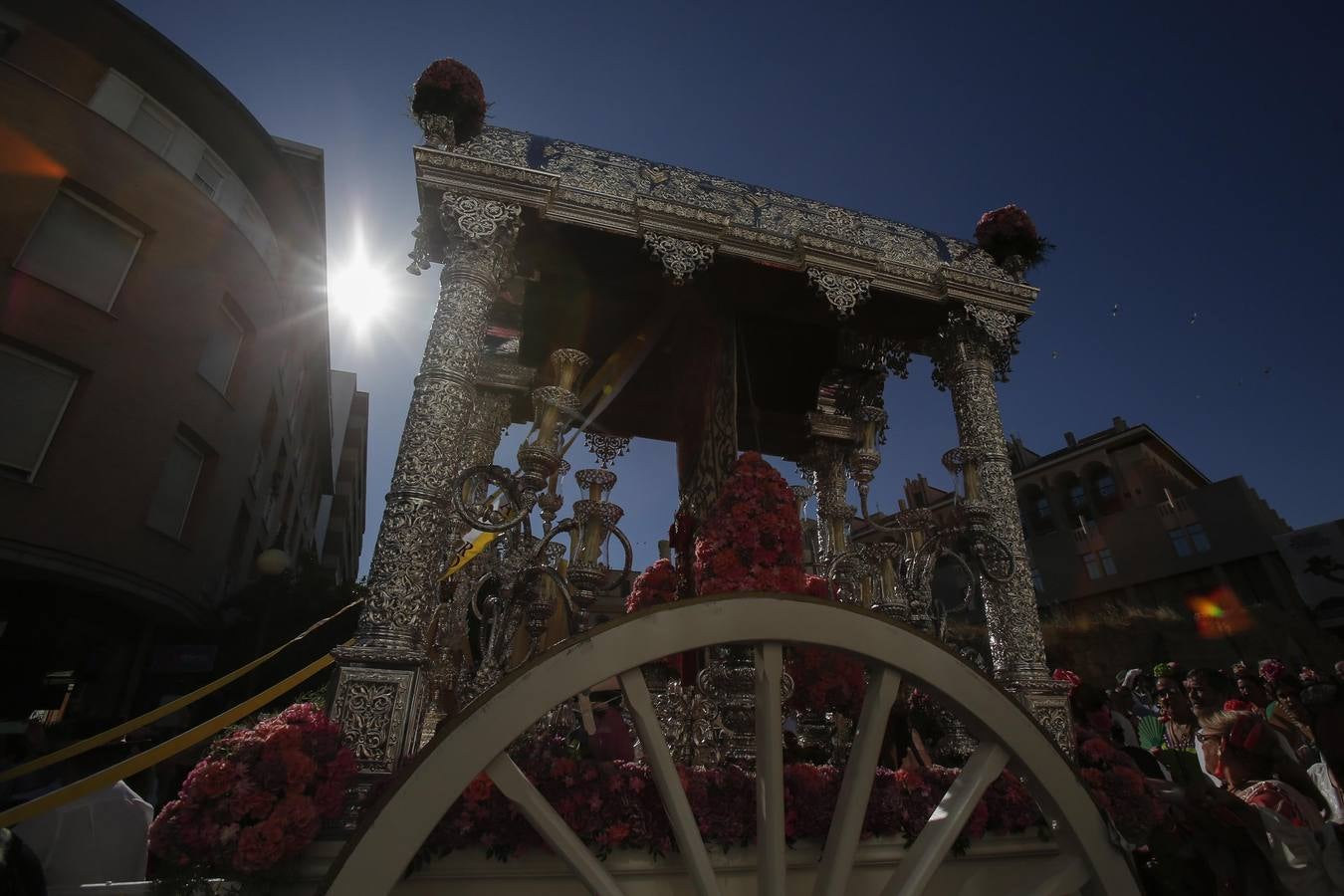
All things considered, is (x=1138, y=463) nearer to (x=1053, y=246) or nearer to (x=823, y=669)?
(x=1053, y=246)

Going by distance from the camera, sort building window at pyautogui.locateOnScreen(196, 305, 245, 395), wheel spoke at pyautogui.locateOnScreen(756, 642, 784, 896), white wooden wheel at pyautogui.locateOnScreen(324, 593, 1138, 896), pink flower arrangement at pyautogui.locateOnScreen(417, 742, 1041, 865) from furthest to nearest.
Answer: building window at pyautogui.locateOnScreen(196, 305, 245, 395) < pink flower arrangement at pyautogui.locateOnScreen(417, 742, 1041, 865) < wheel spoke at pyautogui.locateOnScreen(756, 642, 784, 896) < white wooden wheel at pyautogui.locateOnScreen(324, 593, 1138, 896)

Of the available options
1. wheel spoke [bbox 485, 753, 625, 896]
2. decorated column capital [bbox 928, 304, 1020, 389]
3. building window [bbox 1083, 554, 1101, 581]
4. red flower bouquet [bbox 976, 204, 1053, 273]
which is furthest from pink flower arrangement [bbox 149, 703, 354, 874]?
building window [bbox 1083, 554, 1101, 581]

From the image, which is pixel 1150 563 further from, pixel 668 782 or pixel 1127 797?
pixel 668 782

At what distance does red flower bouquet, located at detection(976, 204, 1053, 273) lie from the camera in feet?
22.7

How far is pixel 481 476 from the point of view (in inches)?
192

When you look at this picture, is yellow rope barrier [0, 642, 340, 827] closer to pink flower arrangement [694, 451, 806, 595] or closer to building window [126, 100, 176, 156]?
pink flower arrangement [694, 451, 806, 595]

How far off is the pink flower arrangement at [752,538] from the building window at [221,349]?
12269mm

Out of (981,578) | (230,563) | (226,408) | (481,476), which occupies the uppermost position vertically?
(226,408)

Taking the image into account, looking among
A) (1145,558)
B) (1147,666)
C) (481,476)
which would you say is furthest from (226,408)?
(1145,558)

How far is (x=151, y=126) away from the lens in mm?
12000

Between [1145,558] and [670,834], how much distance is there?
35.7 metres

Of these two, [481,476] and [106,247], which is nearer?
[481,476]

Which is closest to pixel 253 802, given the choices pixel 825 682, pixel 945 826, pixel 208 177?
pixel 945 826

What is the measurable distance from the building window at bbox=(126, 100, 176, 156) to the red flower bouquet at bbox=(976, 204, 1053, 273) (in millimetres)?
15185
